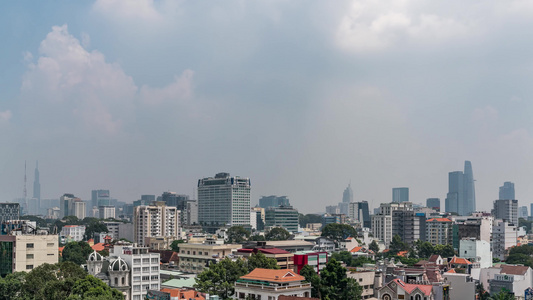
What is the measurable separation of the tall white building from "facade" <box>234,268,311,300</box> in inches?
3827

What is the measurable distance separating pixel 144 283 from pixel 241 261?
11988mm

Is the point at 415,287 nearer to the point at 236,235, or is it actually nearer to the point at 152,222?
the point at 236,235

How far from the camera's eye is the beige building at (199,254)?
95.3 m

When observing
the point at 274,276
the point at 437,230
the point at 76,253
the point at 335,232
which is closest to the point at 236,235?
the point at 335,232

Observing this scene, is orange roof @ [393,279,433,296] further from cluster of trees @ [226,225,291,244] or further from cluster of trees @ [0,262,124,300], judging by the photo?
cluster of trees @ [226,225,291,244]

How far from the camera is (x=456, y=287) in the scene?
70062 mm

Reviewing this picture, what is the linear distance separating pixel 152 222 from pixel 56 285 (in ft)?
332

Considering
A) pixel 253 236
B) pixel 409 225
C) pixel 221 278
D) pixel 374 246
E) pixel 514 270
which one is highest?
pixel 221 278

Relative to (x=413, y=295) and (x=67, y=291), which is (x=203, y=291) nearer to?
(x=67, y=291)

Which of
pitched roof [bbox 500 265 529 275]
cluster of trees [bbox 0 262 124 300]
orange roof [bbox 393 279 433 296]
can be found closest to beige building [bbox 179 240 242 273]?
cluster of trees [bbox 0 262 124 300]

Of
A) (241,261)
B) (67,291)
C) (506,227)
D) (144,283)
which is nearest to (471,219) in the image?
(506,227)

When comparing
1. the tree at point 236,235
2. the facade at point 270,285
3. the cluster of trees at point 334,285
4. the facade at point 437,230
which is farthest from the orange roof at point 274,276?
the facade at point 437,230

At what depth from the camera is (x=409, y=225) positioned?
162 m

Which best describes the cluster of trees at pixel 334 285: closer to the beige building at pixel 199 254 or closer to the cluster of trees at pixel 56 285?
the cluster of trees at pixel 56 285
